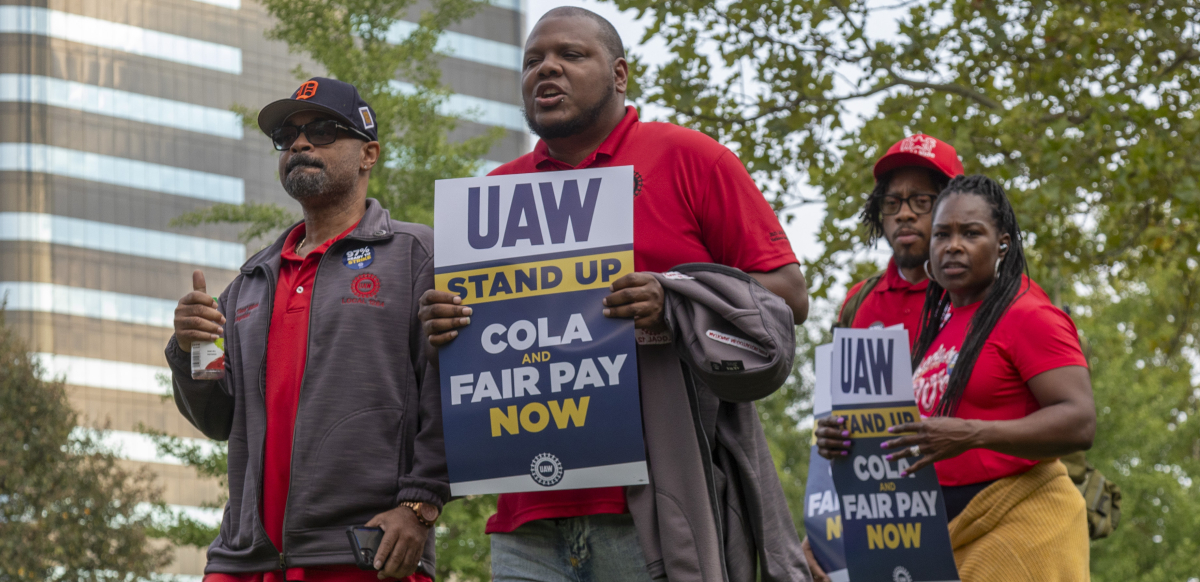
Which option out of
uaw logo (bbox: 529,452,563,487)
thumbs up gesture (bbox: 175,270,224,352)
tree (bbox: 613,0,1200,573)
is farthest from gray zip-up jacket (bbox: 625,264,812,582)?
tree (bbox: 613,0,1200,573)

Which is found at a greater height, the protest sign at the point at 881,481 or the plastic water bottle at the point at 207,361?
the plastic water bottle at the point at 207,361

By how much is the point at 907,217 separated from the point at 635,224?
175 cm

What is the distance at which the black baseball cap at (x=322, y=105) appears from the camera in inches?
148

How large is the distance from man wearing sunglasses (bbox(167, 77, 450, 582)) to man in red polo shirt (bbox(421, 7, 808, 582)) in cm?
33

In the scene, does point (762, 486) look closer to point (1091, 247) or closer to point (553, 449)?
point (553, 449)

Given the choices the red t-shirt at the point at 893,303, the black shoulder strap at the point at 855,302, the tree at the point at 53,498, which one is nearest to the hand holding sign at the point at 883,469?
the red t-shirt at the point at 893,303

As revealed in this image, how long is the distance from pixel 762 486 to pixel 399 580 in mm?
1044

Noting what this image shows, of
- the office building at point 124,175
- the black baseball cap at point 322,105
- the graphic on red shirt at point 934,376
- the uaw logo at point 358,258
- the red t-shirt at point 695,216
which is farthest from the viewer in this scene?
the office building at point 124,175

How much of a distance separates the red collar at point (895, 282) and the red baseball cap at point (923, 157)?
371 millimetres

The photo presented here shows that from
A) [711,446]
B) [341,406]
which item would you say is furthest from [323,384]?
[711,446]

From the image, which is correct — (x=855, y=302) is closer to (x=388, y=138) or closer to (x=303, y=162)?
(x=303, y=162)

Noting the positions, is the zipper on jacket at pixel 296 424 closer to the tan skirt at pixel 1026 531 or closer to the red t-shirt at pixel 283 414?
the red t-shirt at pixel 283 414

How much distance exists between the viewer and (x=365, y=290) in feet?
11.8

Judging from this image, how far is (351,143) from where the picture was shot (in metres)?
3.87
